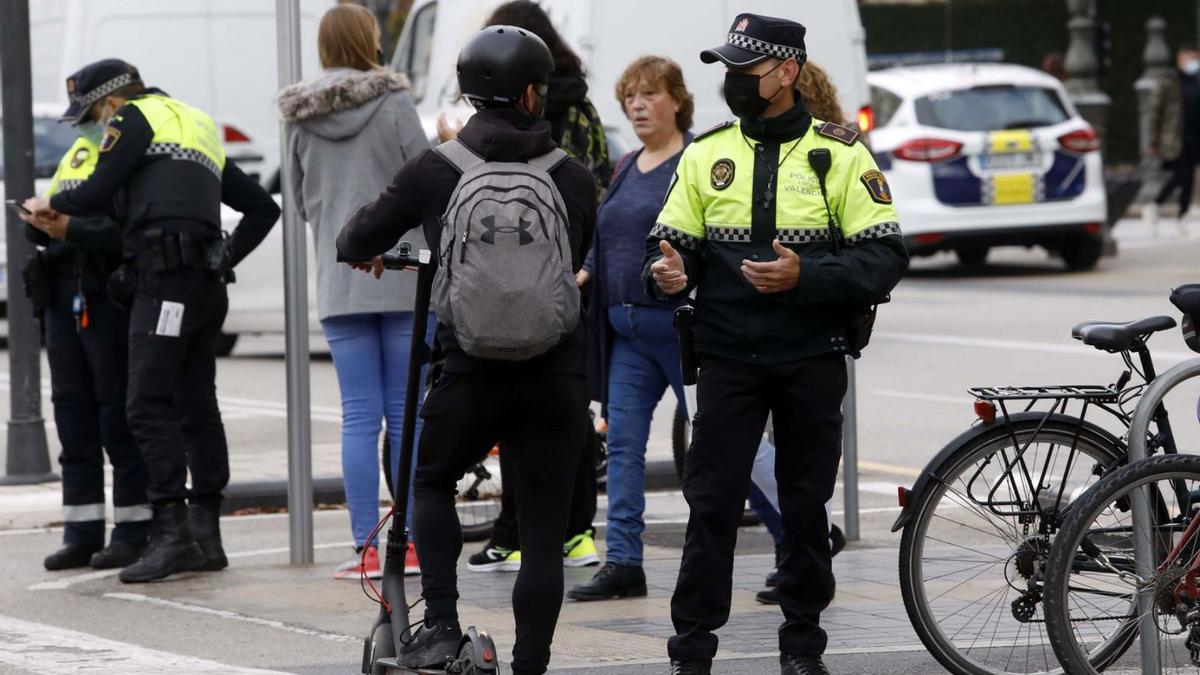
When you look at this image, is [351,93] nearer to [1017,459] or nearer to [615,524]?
[615,524]

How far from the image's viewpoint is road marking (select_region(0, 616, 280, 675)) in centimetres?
623

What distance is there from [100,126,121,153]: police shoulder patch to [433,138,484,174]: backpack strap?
2329 millimetres

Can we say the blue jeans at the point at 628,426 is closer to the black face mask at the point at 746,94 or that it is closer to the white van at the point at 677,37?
the black face mask at the point at 746,94

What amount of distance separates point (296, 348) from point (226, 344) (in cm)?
800

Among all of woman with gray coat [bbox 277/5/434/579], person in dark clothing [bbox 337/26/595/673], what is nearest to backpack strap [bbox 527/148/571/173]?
person in dark clothing [bbox 337/26/595/673]

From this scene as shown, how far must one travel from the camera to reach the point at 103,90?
768 centimetres

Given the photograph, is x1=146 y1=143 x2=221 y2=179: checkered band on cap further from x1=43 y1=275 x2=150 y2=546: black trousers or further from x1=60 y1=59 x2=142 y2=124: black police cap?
x1=43 y1=275 x2=150 y2=546: black trousers

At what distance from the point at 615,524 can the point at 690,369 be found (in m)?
1.56

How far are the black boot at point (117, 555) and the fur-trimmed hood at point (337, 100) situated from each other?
1691 mm

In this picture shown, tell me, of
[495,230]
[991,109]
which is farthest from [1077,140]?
[495,230]

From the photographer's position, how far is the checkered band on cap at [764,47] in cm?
561

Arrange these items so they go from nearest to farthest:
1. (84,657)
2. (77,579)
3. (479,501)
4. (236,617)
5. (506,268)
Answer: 1. (506,268)
2. (84,657)
3. (236,617)
4. (77,579)
5. (479,501)

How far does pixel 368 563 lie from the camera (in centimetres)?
743

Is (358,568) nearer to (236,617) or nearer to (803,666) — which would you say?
(236,617)
